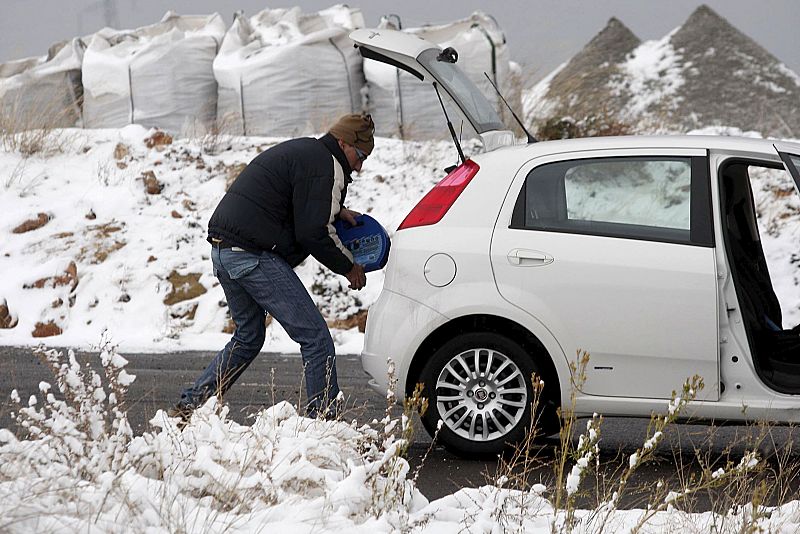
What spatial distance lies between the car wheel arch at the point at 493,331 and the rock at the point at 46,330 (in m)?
6.80

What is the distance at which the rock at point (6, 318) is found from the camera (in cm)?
1216

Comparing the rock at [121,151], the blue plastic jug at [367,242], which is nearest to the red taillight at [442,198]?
the blue plastic jug at [367,242]

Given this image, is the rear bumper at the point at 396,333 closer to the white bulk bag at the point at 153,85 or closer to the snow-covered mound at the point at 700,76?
the white bulk bag at the point at 153,85

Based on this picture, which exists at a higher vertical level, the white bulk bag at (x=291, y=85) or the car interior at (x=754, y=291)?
the car interior at (x=754, y=291)

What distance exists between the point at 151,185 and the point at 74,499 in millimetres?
11414

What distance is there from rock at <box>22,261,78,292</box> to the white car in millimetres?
7225

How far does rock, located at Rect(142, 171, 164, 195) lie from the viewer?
48.4ft

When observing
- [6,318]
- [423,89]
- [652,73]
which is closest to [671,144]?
[6,318]

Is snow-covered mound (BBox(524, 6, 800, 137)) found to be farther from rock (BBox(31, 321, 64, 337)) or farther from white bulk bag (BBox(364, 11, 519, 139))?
rock (BBox(31, 321, 64, 337))

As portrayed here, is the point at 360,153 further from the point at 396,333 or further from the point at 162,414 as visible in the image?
the point at 162,414

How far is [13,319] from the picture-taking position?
1221cm

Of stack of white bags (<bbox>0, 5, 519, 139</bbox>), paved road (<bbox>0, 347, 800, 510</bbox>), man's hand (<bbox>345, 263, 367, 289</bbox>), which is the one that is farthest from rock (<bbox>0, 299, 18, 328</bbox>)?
man's hand (<bbox>345, 263, 367, 289</bbox>)

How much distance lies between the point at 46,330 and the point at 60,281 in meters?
0.92

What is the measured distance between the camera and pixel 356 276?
6.29m
